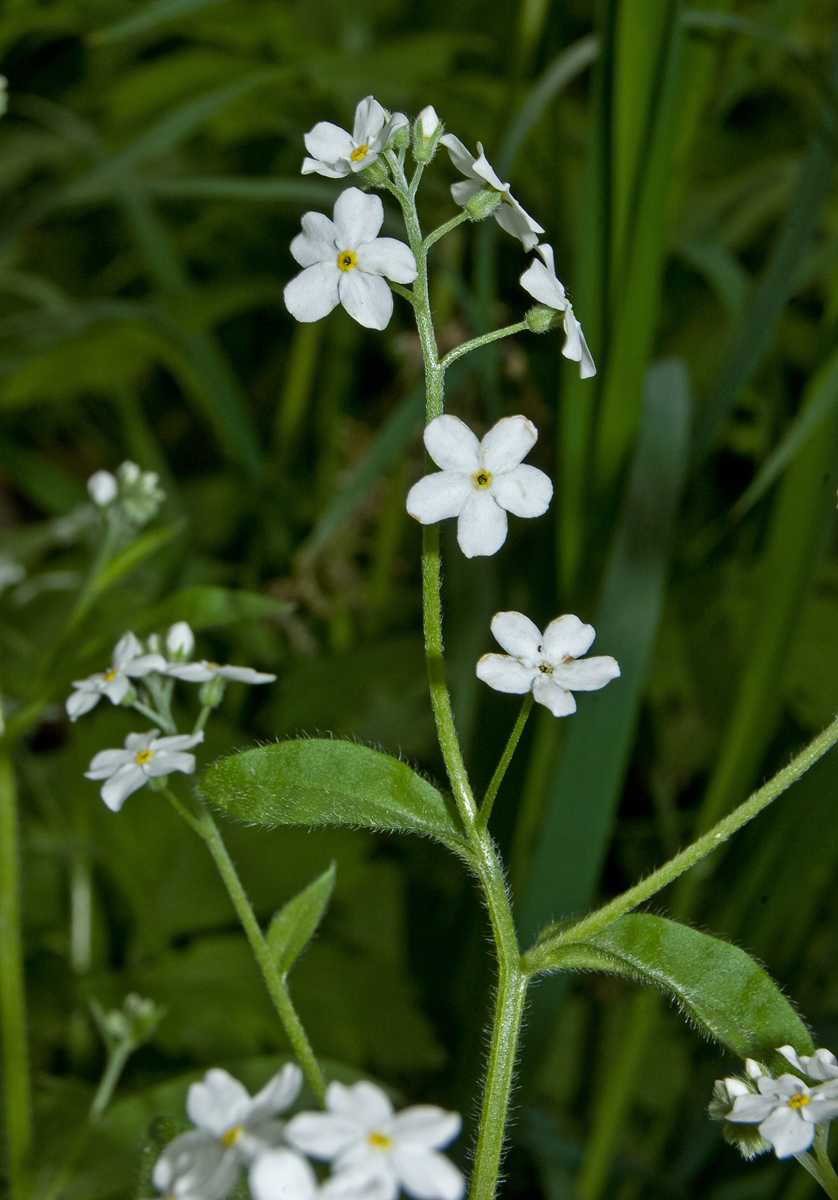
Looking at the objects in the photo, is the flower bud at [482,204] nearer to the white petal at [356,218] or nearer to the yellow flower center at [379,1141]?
the white petal at [356,218]

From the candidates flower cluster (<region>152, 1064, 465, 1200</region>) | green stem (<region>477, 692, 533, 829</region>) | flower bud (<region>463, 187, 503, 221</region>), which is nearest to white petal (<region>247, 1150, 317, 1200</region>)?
flower cluster (<region>152, 1064, 465, 1200</region>)

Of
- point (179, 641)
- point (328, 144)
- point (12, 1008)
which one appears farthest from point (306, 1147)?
point (12, 1008)

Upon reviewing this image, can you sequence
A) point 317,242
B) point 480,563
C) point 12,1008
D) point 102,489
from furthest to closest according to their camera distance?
point 480,563
point 102,489
point 12,1008
point 317,242

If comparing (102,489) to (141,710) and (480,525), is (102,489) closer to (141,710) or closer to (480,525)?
(141,710)

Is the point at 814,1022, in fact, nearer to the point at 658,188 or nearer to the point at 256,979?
the point at 256,979

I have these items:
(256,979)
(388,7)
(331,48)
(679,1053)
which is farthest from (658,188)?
(388,7)

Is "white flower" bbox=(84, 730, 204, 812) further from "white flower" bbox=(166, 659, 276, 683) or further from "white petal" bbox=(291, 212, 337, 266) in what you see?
"white petal" bbox=(291, 212, 337, 266)

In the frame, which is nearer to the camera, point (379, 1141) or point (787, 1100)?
point (379, 1141)
